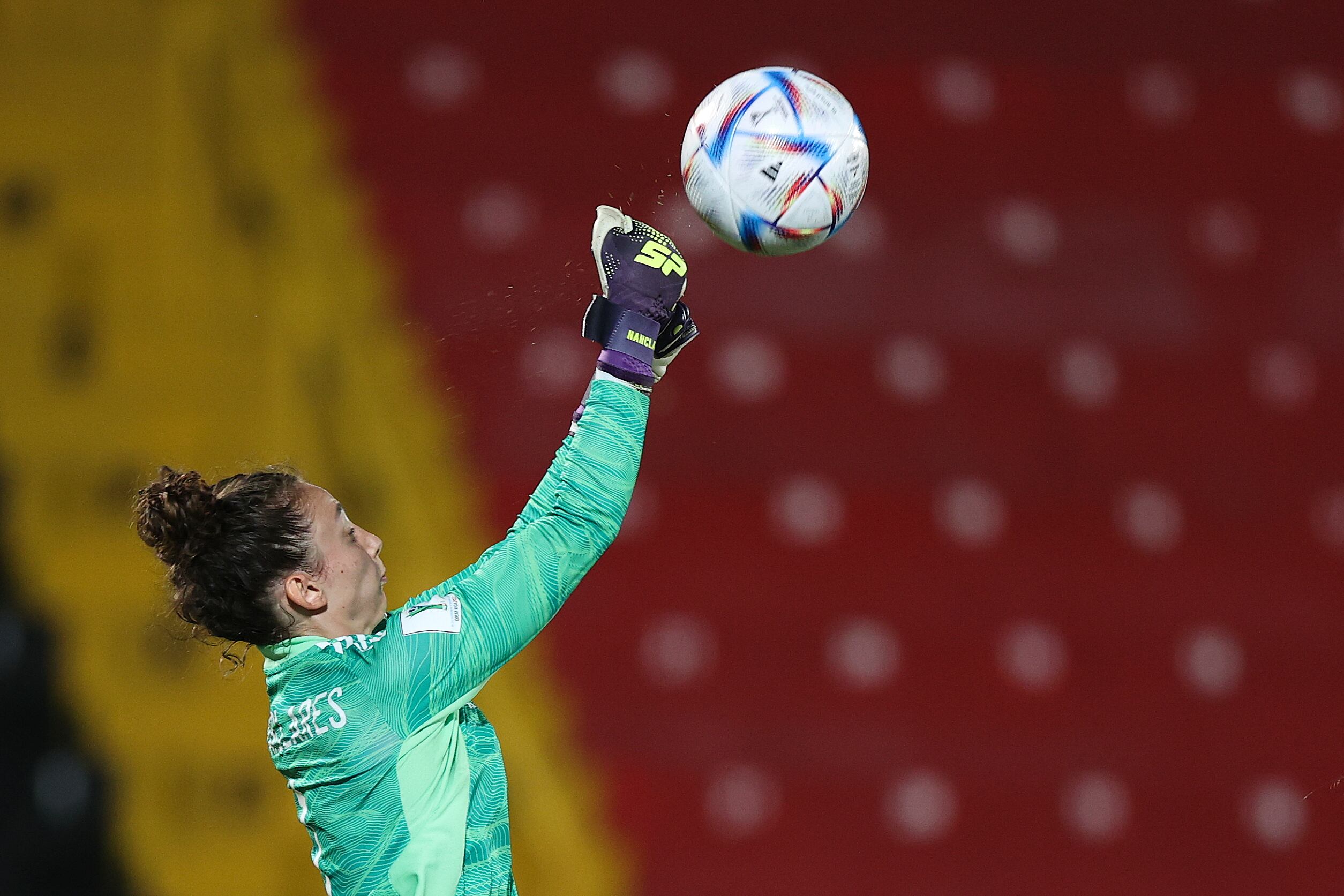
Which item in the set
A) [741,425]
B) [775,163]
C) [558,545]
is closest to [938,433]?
[741,425]

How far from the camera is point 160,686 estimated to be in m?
3.23

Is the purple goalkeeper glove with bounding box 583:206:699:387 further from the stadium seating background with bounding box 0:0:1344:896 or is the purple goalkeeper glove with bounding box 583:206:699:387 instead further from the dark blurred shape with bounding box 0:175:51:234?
the dark blurred shape with bounding box 0:175:51:234

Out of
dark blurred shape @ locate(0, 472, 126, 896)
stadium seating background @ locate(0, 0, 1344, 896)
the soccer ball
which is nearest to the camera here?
the soccer ball

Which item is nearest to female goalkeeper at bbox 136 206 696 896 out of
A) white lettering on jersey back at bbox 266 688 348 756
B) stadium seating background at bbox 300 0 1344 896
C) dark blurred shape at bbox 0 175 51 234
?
white lettering on jersey back at bbox 266 688 348 756

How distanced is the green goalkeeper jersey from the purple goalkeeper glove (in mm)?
36

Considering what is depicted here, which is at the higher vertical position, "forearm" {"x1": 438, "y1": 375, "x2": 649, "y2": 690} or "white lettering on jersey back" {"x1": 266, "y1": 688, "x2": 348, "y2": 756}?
"forearm" {"x1": 438, "y1": 375, "x2": 649, "y2": 690}

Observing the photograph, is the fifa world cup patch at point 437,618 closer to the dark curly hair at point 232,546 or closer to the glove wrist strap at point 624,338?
the dark curly hair at point 232,546

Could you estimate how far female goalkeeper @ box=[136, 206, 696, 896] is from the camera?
4.98 ft

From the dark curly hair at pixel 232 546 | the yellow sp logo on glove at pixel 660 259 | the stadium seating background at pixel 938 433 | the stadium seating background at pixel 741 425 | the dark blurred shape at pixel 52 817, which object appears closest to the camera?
the dark curly hair at pixel 232 546

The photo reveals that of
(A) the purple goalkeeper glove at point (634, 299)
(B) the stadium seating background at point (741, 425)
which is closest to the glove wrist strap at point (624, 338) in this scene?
(A) the purple goalkeeper glove at point (634, 299)

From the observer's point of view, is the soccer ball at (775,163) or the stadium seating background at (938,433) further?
the stadium seating background at (938,433)

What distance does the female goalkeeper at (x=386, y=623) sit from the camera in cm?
152

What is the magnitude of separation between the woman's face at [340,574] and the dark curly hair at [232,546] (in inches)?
0.6

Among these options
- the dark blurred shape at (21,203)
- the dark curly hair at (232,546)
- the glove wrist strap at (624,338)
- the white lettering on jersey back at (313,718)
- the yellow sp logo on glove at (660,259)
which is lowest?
the white lettering on jersey back at (313,718)
